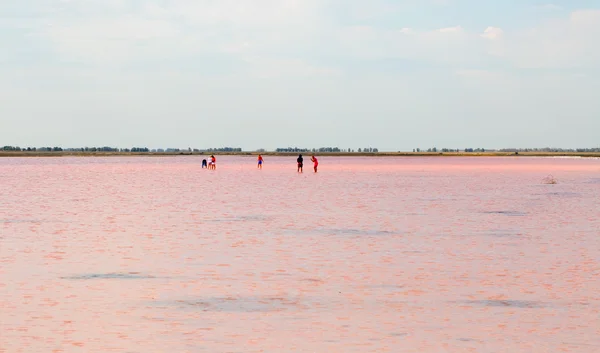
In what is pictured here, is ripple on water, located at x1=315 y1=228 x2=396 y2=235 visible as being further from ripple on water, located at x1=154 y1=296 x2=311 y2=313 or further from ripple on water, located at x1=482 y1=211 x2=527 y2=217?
ripple on water, located at x1=154 y1=296 x2=311 y2=313

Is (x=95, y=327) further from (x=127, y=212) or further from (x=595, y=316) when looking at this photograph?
(x=127, y=212)

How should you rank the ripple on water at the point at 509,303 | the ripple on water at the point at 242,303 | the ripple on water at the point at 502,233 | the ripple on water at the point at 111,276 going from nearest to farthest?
the ripple on water at the point at 242,303
the ripple on water at the point at 509,303
the ripple on water at the point at 111,276
the ripple on water at the point at 502,233

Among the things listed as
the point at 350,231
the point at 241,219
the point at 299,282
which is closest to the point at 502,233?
the point at 350,231

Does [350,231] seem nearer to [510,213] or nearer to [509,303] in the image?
[510,213]

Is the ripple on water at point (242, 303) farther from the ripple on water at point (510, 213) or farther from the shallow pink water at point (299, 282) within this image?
the ripple on water at point (510, 213)

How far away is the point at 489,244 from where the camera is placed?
19.9 metres

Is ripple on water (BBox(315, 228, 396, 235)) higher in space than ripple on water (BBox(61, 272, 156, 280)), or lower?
lower

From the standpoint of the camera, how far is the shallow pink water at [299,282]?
10070mm

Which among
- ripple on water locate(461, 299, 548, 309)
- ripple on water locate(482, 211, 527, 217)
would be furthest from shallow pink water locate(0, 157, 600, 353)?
ripple on water locate(482, 211, 527, 217)

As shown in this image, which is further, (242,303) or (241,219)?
(241,219)

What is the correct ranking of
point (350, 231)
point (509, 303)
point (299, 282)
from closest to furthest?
1. point (509, 303)
2. point (299, 282)
3. point (350, 231)

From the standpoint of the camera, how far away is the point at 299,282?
46.5ft

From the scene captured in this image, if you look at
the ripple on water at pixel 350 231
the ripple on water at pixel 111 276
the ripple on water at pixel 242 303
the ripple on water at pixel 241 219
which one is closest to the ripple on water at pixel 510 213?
the ripple on water at pixel 350 231

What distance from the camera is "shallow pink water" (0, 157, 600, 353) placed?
10.1 m
